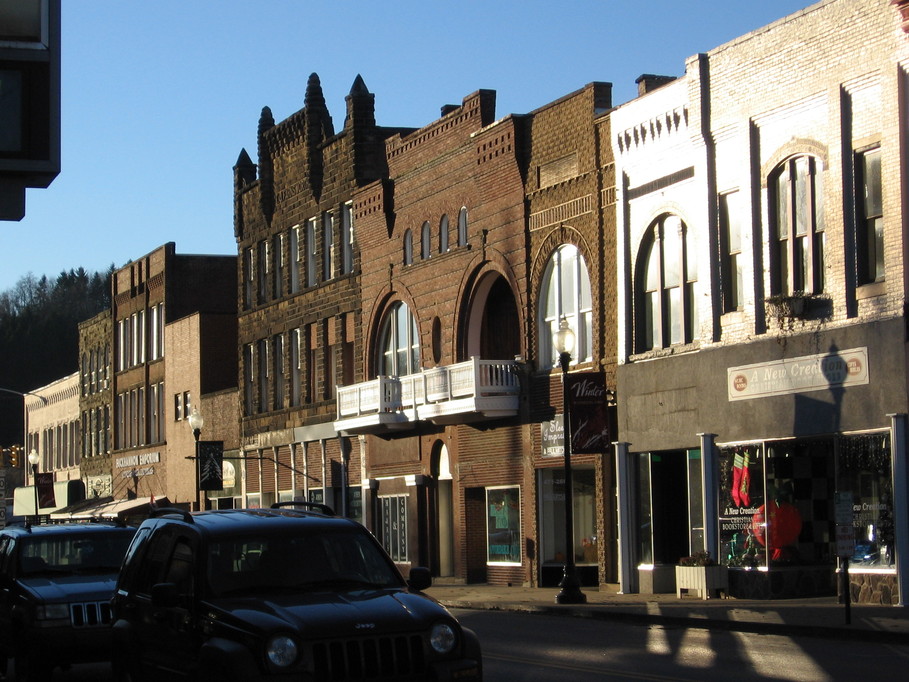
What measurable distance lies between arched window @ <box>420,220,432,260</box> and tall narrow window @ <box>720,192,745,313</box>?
1299cm

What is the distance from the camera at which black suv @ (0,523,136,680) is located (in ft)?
50.0

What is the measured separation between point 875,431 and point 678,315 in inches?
249

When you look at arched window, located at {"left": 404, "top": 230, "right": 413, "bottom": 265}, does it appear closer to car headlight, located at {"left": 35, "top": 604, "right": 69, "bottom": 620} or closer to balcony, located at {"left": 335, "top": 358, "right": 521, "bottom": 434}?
balcony, located at {"left": 335, "top": 358, "right": 521, "bottom": 434}

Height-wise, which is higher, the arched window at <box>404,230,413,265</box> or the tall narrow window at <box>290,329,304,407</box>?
the arched window at <box>404,230,413,265</box>

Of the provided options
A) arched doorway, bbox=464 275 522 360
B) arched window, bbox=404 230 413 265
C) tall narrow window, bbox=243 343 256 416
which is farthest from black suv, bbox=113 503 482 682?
tall narrow window, bbox=243 343 256 416

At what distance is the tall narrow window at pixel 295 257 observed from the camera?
4816 centimetres

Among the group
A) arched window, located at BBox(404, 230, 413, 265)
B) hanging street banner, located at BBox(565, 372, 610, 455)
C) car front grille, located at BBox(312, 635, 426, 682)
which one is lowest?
car front grille, located at BBox(312, 635, 426, 682)

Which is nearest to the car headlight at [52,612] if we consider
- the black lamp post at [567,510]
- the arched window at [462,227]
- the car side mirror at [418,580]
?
the car side mirror at [418,580]

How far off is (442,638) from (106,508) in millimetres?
54536

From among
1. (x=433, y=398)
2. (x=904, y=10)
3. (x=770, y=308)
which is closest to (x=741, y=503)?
(x=770, y=308)

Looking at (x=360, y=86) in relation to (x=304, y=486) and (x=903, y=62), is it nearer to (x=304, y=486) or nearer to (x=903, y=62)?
(x=304, y=486)

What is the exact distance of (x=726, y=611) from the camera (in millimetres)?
23531

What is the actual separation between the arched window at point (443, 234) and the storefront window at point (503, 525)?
6.53 meters

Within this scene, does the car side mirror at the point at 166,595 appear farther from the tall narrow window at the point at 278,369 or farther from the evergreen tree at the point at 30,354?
the evergreen tree at the point at 30,354
